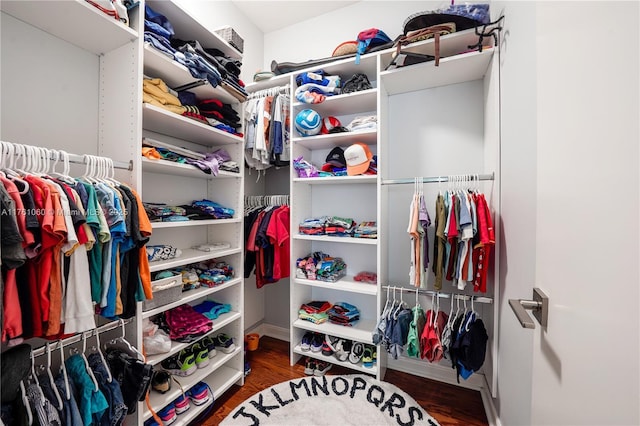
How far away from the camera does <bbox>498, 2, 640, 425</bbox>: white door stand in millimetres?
405

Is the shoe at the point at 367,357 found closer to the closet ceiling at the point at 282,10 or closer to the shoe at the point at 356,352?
the shoe at the point at 356,352

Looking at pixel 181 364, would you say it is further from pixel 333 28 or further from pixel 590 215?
pixel 333 28

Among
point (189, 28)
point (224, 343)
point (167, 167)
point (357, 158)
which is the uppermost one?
point (189, 28)

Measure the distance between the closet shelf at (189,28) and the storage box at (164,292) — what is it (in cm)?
155

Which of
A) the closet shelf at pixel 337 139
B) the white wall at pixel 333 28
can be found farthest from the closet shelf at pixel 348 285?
the white wall at pixel 333 28

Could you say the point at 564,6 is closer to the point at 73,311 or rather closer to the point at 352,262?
the point at 73,311

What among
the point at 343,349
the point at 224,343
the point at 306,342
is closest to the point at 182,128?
the point at 224,343

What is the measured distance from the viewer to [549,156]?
0.66m

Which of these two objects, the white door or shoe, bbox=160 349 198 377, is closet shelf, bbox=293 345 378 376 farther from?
the white door

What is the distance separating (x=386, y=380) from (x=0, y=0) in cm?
302

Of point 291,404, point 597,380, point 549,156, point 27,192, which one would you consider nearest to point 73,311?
point 27,192

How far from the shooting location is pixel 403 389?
1.90m

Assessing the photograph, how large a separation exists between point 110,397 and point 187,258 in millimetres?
689

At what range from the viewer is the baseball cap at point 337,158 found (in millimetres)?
2119
